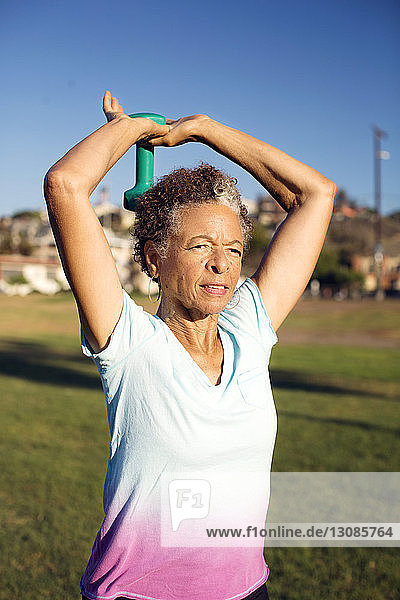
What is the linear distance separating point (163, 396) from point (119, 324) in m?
0.25

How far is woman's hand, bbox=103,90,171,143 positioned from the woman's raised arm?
0.09 m

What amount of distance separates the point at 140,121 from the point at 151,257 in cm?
44

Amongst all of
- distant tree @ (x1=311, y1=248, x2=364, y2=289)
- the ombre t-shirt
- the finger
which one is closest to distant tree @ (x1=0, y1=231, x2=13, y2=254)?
distant tree @ (x1=311, y1=248, x2=364, y2=289)

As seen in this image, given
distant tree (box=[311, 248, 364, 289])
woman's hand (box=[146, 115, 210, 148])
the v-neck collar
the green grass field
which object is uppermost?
woman's hand (box=[146, 115, 210, 148])

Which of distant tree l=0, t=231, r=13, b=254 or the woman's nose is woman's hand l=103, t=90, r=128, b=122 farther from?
distant tree l=0, t=231, r=13, b=254

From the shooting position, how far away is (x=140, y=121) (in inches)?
80.4

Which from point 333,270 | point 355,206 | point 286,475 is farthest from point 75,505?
point 355,206

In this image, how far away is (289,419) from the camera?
396 inches

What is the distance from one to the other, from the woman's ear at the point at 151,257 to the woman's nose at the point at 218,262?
0.68 feet

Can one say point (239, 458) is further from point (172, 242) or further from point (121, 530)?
point (172, 242)

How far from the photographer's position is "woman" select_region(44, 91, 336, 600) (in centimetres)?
187

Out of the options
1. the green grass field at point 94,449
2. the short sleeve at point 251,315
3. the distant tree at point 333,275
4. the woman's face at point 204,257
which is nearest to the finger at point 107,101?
the woman's face at point 204,257

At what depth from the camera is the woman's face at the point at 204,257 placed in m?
2.01

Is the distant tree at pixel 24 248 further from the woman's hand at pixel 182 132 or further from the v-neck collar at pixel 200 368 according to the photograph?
the v-neck collar at pixel 200 368
